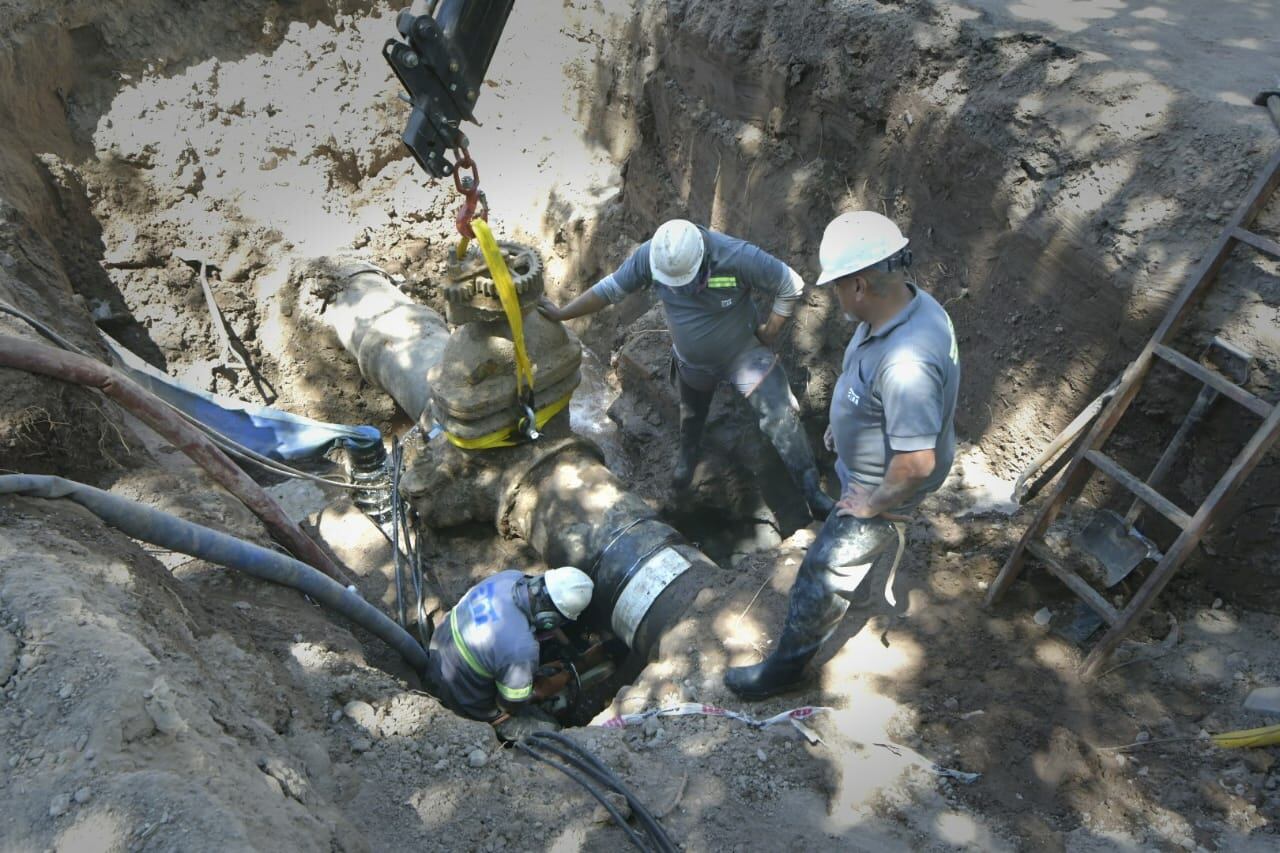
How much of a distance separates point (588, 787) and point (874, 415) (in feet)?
5.35

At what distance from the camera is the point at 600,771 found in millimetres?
2781

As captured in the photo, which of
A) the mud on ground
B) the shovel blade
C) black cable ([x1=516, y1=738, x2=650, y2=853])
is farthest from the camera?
the shovel blade

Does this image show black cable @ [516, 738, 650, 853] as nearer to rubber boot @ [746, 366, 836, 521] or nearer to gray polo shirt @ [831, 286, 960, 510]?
gray polo shirt @ [831, 286, 960, 510]

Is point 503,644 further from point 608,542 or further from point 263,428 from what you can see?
point 263,428

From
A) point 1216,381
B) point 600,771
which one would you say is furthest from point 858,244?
point 600,771

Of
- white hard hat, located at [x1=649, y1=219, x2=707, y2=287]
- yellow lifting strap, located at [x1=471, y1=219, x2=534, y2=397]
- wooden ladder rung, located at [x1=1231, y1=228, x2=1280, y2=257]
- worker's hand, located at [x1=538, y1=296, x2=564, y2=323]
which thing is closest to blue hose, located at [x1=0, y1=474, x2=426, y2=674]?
yellow lifting strap, located at [x1=471, y1=219, x2=534, y2=397]

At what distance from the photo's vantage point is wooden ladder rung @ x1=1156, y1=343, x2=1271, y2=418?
2.71 m

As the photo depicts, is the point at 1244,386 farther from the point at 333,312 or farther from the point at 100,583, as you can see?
the point at 333,312

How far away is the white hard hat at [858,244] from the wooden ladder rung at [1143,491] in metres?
1.27

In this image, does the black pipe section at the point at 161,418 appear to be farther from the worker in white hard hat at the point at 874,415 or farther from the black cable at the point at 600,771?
the worker in white hard hat at the point at 874,415

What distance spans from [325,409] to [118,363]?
1.57 meters

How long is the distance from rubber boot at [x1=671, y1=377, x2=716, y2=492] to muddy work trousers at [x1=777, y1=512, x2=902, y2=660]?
1899 mm

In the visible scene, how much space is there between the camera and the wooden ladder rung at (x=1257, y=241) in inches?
108

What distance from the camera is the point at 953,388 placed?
9.25ft
